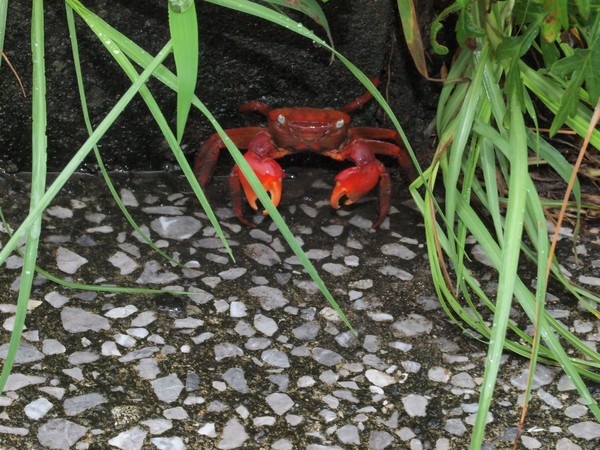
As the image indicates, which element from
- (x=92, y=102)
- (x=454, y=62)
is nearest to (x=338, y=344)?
(x=454, y=62)

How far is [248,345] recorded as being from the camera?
6.14 feet

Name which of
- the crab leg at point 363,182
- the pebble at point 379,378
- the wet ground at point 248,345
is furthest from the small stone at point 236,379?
the crab leg at point 363,182

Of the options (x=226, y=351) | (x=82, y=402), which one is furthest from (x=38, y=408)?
(x=226, y=351)

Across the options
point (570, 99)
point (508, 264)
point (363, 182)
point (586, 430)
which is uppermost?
point (570, 99)

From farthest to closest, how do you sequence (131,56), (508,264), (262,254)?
(262,254)
(131,56)
(508,264)

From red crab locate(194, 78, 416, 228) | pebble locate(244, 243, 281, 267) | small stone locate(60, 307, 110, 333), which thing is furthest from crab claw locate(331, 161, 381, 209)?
small stone locate(60, 307, 110, 333)

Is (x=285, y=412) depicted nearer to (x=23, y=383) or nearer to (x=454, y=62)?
(x=23, y=383)

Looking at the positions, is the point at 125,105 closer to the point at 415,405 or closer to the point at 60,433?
the point at 60,433

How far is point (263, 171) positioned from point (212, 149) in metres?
0.17

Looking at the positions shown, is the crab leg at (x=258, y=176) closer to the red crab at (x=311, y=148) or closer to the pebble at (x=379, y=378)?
the red crab at (x=311, y=148)

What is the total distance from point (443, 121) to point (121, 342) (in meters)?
0.96

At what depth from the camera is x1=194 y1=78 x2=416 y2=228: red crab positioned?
2365 mm

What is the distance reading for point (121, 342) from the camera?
183 cm

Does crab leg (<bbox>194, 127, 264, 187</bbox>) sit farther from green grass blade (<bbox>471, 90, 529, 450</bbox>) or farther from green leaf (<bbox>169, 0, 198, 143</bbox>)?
green leaf (<bbox>169, 0, 198, 143</bbox>)
